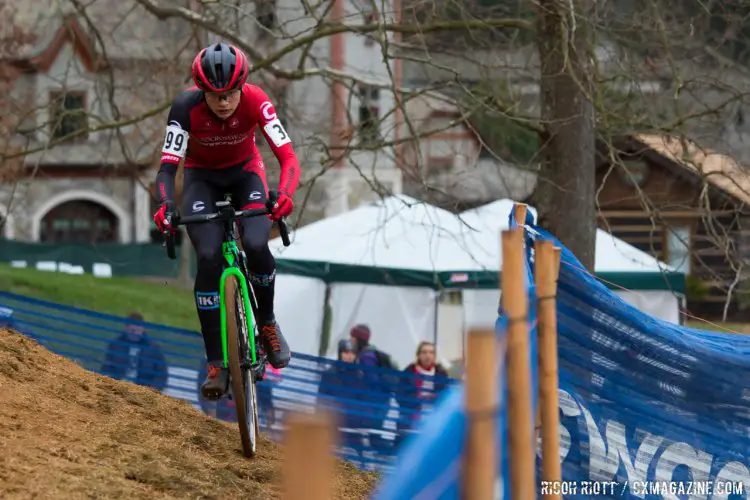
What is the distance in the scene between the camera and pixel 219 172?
732 centimetres

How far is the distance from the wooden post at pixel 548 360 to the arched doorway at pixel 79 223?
4776 cm

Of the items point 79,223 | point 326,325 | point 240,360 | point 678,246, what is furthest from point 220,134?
point 79,223

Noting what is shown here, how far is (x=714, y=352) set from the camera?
585 centimetres

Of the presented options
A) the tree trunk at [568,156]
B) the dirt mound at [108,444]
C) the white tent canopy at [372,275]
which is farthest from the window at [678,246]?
the dirt mound at [108,444]

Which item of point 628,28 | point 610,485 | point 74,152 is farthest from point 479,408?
point 74,152

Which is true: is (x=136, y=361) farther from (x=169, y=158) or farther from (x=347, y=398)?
(x=169, y=158)

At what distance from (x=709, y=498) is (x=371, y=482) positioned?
2719 mm

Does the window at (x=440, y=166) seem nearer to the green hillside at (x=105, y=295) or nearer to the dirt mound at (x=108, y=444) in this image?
the green hillside at (x=105, y=295)

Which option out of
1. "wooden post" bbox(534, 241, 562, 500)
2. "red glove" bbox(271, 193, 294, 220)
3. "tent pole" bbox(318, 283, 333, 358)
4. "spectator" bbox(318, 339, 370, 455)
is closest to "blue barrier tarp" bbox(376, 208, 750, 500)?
"wooden post" bbox(534, 241, 562, 500)

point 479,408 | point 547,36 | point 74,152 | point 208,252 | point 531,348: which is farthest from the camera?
point 74,152

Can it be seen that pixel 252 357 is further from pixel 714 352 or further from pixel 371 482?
pixel 714 352

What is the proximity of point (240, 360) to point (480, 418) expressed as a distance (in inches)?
148

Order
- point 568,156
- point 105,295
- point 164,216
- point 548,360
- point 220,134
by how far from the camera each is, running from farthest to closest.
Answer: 1. point 105,295
2. point 568,156
3. point 220,134
4. point 164,216
5. point 548,360

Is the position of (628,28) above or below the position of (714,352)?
above
